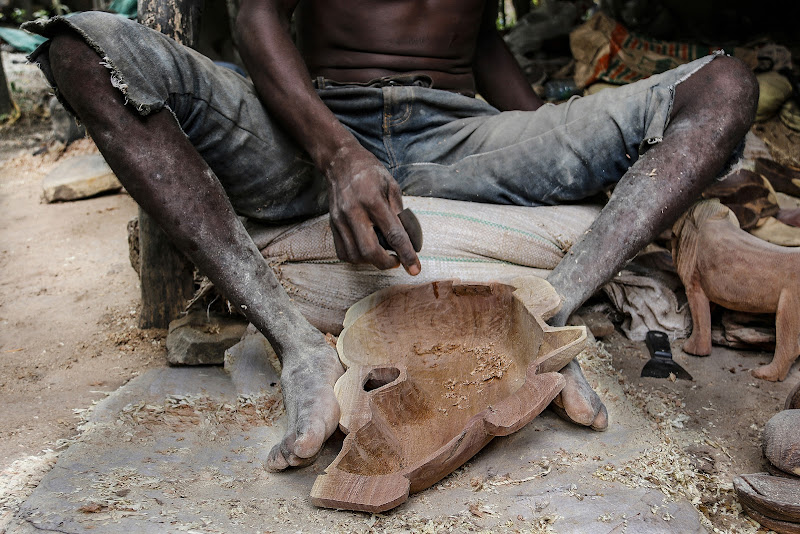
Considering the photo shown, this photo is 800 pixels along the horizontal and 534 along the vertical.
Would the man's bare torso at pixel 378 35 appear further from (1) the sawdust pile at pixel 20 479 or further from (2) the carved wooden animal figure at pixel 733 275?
(1) the sawdust pile at pixel 20 479

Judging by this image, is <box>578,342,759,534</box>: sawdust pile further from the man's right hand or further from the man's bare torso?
the man's bare torso

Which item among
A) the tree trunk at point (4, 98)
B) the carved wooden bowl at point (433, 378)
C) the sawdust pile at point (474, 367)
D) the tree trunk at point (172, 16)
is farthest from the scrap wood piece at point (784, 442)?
the tree trunk at point (4, 98)

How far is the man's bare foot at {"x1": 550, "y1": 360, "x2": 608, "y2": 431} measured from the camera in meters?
1.44

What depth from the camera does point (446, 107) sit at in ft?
6.86

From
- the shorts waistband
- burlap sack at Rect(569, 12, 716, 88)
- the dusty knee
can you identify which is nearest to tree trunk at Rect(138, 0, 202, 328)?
the shorts waistband

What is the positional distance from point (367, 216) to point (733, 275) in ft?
3.89

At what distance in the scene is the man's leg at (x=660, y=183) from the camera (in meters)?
1.72

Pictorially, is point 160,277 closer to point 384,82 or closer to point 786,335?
point 384,82

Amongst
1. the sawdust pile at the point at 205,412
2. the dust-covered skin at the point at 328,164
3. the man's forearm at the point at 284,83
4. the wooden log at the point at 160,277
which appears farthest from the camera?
the wooden log at the point at 160,277

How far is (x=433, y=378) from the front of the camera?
5.36ft

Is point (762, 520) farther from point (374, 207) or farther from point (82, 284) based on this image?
point (82, 284)

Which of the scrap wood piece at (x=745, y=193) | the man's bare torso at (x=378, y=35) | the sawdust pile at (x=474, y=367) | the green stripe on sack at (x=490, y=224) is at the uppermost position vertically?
the man's bare torso at (x=378, y=35)

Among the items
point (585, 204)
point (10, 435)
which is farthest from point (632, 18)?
point (10, 435)

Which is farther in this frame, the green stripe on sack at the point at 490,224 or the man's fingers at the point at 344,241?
the green stripe on sack at the point at 490,224
